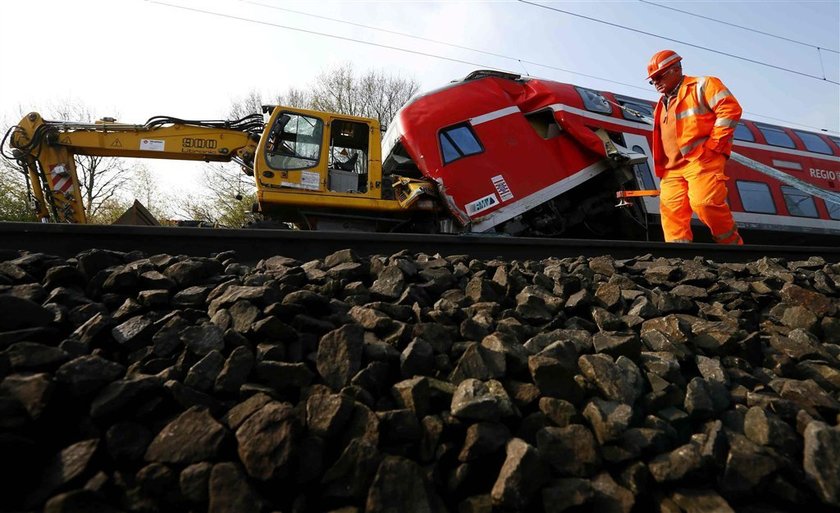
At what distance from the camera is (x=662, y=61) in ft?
17.1

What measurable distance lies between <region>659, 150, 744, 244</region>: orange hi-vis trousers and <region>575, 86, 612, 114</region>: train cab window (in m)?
2.68

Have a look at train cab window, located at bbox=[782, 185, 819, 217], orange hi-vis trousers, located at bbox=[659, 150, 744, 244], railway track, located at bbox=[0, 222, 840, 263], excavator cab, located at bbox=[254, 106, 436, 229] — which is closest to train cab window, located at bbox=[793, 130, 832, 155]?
train cab window, located at bbox=[782, 185, 819, 217]

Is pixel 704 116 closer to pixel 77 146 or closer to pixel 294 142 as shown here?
pixel 294 142

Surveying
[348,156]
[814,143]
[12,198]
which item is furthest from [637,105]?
[12,198]

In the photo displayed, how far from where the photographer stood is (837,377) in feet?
6.97

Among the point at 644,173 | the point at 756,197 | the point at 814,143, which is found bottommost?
the point at 756,197

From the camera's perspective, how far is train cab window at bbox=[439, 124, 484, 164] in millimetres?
6801

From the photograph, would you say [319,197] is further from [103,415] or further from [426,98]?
[103,415]

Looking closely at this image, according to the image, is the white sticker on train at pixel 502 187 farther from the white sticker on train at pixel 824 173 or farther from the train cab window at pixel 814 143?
the train cab window at pixel 814 143

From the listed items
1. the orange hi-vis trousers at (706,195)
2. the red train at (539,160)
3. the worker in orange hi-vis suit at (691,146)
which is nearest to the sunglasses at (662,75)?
the worker in orange hi-vis suit at (691,146)

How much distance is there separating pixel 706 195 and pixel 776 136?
6.47m

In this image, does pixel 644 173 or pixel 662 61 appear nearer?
pixel 662 61

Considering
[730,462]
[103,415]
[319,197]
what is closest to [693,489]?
[730,462]

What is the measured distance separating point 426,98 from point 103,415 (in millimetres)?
6397
